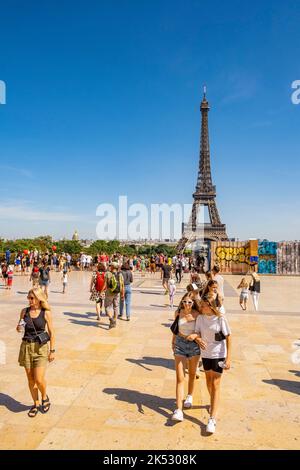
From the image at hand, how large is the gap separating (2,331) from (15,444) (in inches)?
203

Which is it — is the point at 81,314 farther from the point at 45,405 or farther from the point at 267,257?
the point at 267,257

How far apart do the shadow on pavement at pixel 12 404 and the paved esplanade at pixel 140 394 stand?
1 cm

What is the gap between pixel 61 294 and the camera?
1484 cm

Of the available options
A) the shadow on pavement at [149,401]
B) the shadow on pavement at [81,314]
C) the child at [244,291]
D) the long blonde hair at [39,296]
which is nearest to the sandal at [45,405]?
the shadow on pavement at [149,401]

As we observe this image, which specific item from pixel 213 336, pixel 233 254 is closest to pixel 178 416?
pixel 213 336

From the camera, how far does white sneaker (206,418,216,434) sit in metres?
4.16

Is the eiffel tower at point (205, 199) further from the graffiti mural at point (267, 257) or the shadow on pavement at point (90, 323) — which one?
the shadow on pavement at point (90, 323)

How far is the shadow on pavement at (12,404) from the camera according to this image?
4.71 m

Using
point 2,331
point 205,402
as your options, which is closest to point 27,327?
point 205,402

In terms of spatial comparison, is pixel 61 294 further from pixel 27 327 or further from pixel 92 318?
pixel 27 327

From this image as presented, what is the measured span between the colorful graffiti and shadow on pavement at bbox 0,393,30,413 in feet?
73.3

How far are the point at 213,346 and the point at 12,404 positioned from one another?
2.91m

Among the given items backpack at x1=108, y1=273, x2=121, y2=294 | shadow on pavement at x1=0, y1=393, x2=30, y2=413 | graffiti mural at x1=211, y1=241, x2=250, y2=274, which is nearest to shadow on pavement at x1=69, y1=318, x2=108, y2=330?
backpack at x1=108, y1=273, x2=121, y2=294

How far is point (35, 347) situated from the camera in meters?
4.51
